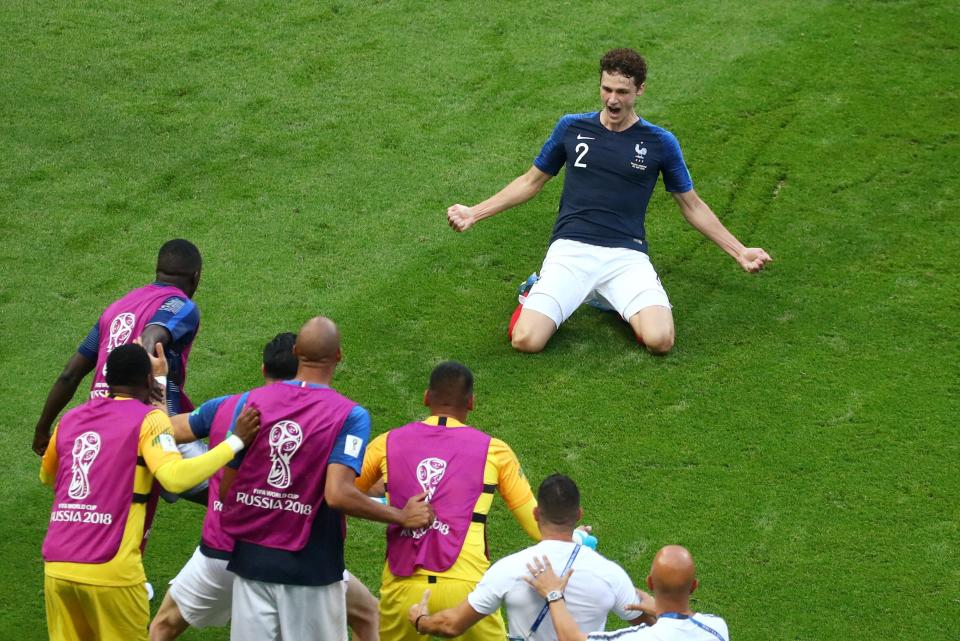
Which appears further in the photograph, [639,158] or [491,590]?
[639,158]

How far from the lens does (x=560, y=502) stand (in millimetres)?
4977

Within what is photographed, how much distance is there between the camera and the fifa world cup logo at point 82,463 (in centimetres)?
546

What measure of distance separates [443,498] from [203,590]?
4.12ft

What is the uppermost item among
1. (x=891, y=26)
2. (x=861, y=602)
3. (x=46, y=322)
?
(x=891, y=26)

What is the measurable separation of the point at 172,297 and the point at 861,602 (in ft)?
13.2

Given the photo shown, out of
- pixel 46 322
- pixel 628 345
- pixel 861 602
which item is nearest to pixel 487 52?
pixel 628 345

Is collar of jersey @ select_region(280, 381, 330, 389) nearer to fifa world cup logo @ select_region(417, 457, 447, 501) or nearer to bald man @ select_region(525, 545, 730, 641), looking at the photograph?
fifa world cup logo @ select_region(417, 457, 447, 501)

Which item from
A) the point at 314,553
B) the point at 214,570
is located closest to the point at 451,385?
the point at 314,553

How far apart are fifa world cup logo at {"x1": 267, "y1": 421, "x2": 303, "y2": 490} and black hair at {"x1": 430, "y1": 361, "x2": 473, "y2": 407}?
0.64 metres

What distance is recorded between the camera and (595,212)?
9.06m

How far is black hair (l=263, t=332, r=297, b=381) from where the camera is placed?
5.87 metres

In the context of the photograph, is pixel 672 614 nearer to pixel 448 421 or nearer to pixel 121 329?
pixel 448 421

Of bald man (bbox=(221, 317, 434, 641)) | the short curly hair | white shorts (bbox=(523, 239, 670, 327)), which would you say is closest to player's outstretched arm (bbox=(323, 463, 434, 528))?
bald man (bbox=(221, 317, 434, 641))

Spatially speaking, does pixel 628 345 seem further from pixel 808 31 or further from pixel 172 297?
pixel 808 31
